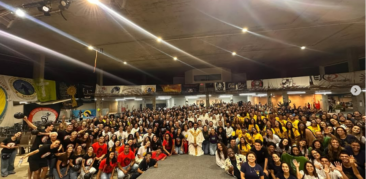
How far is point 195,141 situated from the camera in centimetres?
661

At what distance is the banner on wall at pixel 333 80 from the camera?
11.2 meters

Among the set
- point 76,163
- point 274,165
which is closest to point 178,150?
point 76,163

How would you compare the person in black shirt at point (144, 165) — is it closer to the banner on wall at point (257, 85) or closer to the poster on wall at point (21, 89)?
the poster on wall at point (21, 89)

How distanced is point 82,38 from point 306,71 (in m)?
22.8

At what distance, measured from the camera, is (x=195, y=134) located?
674 cm

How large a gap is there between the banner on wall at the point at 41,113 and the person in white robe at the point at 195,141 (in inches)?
402

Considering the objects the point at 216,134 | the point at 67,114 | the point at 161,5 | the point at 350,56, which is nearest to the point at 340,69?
the point at 350,56

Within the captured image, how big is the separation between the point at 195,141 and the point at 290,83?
12.0m

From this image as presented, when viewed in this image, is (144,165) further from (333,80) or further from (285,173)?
(333,80)

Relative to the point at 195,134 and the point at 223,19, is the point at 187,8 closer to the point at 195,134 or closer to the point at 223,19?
the point at 223,19

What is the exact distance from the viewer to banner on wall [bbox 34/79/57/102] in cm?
1157

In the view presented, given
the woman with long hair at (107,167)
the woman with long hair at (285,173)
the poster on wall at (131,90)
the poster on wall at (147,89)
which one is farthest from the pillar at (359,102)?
the poster on wall at (131,90)

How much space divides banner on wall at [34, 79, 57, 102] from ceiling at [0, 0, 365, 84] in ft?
7.55

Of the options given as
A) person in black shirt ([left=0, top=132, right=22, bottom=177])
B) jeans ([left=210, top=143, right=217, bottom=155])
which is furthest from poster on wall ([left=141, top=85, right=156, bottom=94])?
person in black shirt ([left=0, top=132, right=22, bottom=177])
